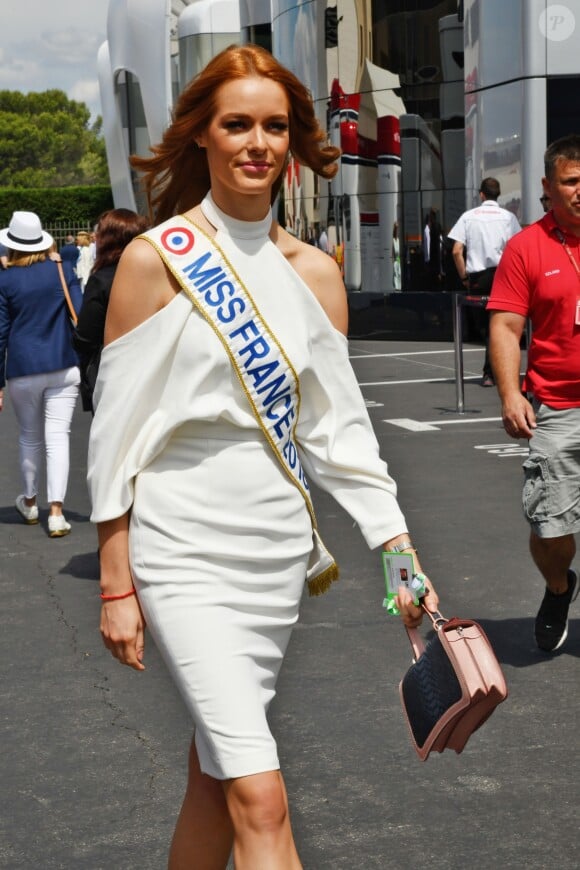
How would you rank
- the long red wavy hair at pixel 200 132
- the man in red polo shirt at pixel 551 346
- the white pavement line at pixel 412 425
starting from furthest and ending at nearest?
1. the white pavement line at pixel 412 425
2. the man in red polo shirt at pixel 551 346
3. the long red wavy hair at pixel 200 132

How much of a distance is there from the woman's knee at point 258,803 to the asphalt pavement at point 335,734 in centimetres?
108

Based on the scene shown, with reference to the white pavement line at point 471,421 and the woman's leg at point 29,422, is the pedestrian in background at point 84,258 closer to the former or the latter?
the white pavement line at point 471,421

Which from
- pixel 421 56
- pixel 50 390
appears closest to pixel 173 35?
pixel 421 56

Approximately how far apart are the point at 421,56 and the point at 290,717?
54.3ft

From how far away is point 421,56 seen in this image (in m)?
19.8

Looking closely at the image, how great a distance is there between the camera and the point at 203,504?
2.58 meters

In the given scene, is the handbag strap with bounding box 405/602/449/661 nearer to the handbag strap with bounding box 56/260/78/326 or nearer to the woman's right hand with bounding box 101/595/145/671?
the woman's right hand with bounding box 101/595/145/671

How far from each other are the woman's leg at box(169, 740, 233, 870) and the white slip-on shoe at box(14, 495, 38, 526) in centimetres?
575

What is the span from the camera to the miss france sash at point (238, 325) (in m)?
2.61

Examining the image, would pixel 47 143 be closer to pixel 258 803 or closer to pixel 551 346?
pixel 551 346

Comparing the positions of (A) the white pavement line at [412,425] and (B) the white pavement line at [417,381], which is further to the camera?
(B) the white pavement line at [417,381]

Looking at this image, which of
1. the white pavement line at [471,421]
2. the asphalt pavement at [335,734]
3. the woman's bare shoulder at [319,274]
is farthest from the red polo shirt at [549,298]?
the white pavement line at [471,421]

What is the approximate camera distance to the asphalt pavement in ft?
11.8

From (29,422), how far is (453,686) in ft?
19.5
